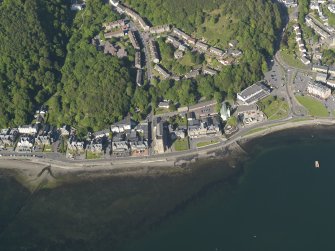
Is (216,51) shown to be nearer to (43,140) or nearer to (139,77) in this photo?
(139,77)

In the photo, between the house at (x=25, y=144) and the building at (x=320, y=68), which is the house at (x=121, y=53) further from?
the building at (x=320, y=68)

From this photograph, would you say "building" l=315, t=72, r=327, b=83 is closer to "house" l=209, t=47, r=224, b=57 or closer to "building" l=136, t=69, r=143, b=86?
"house" l=209, t=47, r=224, b=57

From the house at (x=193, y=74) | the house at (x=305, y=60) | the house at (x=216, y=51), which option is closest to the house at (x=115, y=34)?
the house at (x=193, y=74)

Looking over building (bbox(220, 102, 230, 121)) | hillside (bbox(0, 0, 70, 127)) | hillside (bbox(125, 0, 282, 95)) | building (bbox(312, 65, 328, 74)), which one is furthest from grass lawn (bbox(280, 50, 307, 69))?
hillside (bbox(0, 0, 70, 127))

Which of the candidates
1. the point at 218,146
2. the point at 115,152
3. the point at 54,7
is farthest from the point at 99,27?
the point at 218,146

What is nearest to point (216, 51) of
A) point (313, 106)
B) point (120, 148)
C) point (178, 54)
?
point (178, 54)

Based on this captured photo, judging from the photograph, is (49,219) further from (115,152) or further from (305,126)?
(305,126)
